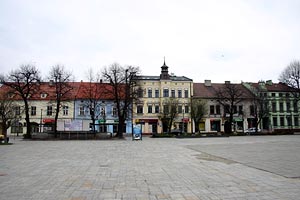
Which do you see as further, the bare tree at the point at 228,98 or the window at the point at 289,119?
the window at the point at 289,119

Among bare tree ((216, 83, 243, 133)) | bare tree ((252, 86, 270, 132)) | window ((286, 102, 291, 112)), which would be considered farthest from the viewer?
window ((286, 102, 291, 112))

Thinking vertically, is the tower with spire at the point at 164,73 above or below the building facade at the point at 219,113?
above

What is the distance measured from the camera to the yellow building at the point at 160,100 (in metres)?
62.7

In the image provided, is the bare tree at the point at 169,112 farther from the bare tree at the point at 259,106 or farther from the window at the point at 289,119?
the window at the point at 289,119

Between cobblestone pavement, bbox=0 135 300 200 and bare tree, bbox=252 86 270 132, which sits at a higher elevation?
bare tree, bbox=252 86 270 132

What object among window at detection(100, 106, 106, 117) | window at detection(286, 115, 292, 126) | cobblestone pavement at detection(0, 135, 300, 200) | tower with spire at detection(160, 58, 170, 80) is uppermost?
tower with spire at detection(160, 58, 170, 80)

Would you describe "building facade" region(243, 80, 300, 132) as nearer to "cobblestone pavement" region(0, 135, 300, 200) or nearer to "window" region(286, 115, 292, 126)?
"window" region(286, 115, 292, 126)

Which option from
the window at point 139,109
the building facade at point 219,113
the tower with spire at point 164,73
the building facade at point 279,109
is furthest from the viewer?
the building facade at point 279,109

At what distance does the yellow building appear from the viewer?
206ft

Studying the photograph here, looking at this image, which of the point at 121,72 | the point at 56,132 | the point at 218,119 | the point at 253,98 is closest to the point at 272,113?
the point at 253,98

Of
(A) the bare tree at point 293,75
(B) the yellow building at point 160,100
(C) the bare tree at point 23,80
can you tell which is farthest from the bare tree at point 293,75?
(C) the bare tree at point 23,80

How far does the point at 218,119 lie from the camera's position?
6531cm

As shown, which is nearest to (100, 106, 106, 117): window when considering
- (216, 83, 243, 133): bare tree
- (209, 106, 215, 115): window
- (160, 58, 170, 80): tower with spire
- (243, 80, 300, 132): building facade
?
(160, 58, 170, 80): tower with spire

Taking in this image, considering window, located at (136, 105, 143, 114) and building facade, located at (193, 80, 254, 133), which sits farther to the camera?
building facade, located at (193, 80, 254, 133)
